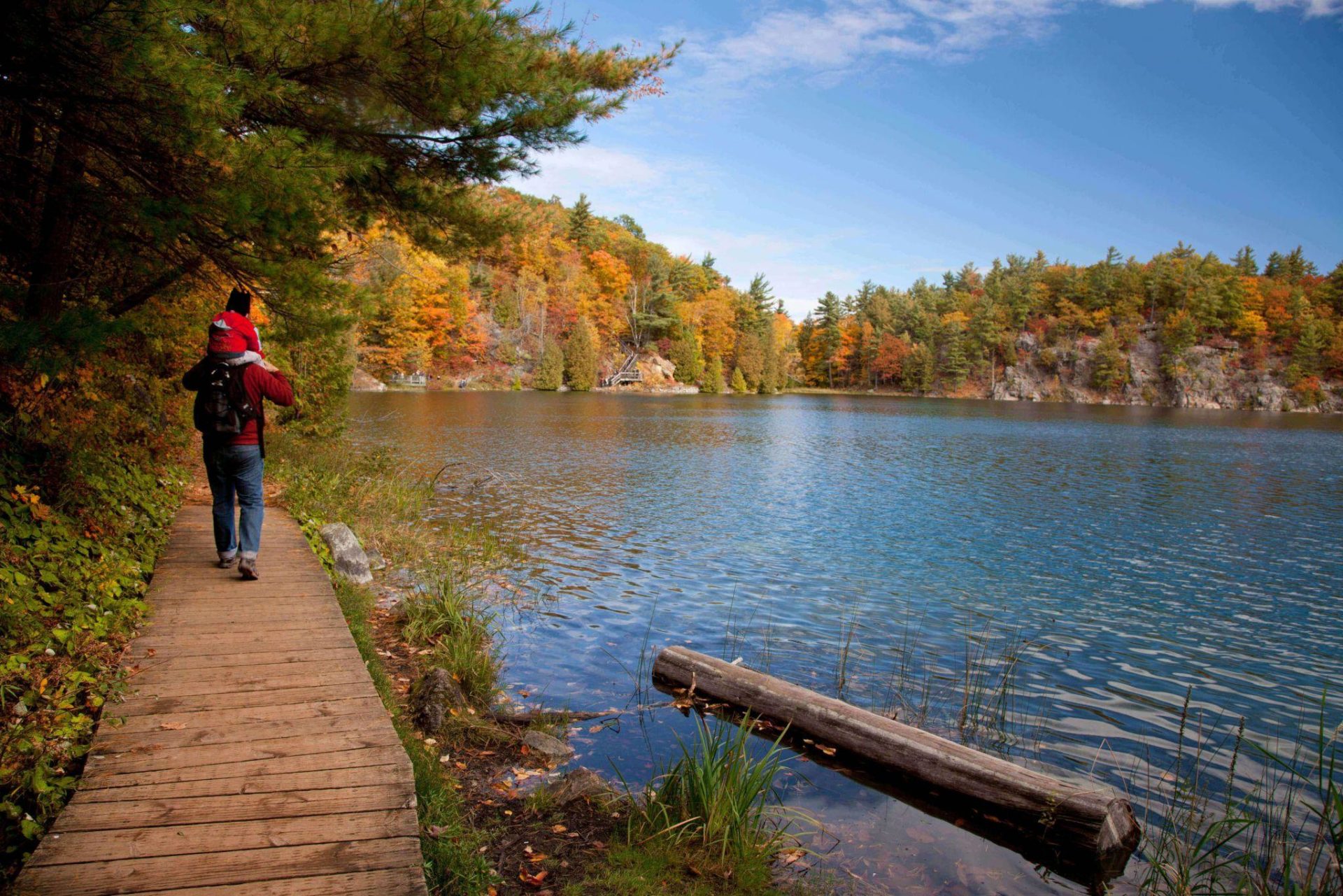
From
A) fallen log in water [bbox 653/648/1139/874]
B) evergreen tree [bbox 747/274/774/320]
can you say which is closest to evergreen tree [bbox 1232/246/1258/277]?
evergreen tree [bbox 747/274/774/320]

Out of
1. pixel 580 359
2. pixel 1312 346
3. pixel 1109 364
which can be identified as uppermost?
pixel 1312 346

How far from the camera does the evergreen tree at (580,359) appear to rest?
229 feet

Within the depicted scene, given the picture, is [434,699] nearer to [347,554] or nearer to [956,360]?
[347,554]

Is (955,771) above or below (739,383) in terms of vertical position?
below

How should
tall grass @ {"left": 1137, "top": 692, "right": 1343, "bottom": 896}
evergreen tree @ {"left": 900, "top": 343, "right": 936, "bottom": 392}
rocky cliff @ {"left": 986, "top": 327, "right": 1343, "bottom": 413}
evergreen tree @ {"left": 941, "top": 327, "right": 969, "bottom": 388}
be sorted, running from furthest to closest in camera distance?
evergreen tree @ {"left": 900, "top": 343, "right": 936, "bottom": 392} → evergreen tree @ {"left": 941, "top": 327, "right": 969, "bottom": 388} → rocky cliff @ {"left": 986, "top": 327, "right": 1343, "bottom": 413} → tall grass @ {"left": 1137, "top": 692, "right": 1343, "bottom": 896}

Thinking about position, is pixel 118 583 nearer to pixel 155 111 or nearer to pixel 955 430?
pixel 155 111

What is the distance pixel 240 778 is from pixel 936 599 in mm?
8379

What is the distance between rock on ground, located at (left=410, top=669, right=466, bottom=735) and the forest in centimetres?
5254

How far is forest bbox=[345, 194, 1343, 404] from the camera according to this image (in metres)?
68.2

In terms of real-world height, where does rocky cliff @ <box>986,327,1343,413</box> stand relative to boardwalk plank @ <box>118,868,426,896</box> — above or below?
above

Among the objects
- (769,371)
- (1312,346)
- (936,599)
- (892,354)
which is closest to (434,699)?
(936,599)

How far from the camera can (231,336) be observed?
223 inches

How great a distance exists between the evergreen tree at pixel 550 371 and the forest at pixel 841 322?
0.14m

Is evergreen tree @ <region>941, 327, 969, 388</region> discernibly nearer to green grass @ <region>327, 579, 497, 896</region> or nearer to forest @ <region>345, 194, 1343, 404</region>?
forest @ <region>345, 194, 1343, 404</region>
